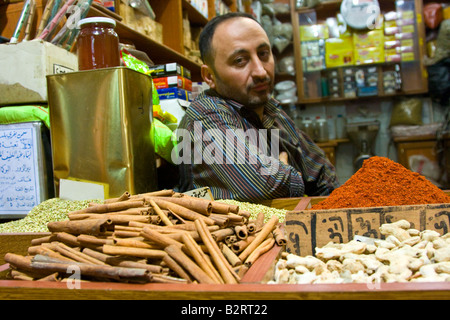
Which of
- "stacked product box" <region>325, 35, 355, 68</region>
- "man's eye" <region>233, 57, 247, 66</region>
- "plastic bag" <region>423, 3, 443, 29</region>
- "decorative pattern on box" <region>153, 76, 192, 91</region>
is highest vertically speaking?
"plastic bag" <region>423, 3, 443, 29</region>

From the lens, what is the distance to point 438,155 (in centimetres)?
Answer: 443

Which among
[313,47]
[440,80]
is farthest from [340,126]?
[440,80]

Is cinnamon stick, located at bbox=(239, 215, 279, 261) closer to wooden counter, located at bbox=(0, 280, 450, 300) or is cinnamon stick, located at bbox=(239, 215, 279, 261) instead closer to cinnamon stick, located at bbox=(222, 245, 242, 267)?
cinnamon stick, located at bbox=(222, 245, 242, 267)

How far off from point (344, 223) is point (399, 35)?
4.59 meters

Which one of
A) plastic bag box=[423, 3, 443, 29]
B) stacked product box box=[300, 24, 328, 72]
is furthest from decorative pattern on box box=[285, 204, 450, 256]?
plastic bag box=[423, 3, 443, 29]

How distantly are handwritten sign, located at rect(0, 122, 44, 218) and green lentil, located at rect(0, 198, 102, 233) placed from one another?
14 centimetres

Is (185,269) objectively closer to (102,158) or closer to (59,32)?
(102,158)

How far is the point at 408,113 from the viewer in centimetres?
476

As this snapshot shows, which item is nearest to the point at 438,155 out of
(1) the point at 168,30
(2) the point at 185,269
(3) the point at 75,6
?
(1) the point at 168,30

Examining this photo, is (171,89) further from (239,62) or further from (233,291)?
(233,291)

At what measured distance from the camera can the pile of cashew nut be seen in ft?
2.08

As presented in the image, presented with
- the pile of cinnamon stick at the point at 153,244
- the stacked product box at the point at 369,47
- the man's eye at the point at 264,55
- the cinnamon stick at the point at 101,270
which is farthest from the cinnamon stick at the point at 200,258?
the stacked product box at the point at 369,47

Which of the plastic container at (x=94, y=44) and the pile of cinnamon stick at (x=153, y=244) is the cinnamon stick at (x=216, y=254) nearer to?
the pile of cinnamon stick at (x=153, y=244)

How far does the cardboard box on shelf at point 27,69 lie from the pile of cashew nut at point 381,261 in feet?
3.71
